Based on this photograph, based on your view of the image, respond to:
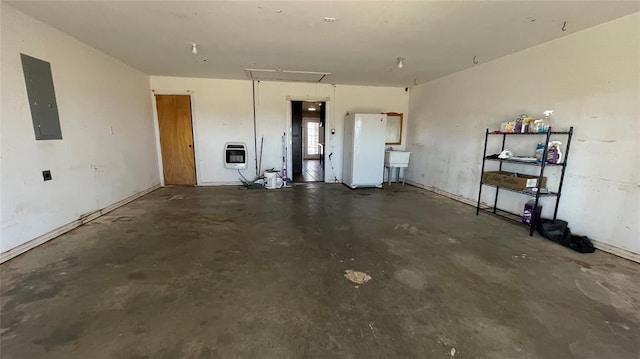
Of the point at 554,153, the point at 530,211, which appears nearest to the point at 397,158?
the point at 530,211

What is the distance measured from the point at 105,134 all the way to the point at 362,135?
4.67 metres

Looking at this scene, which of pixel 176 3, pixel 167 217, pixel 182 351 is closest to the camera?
pixel 182 351

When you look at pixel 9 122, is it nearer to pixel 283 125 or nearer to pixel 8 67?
pixel 8 67

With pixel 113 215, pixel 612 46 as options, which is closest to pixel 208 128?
pixel 113 215

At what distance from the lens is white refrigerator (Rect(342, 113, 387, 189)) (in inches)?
232

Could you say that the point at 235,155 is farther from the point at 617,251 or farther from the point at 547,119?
the point at 617,251

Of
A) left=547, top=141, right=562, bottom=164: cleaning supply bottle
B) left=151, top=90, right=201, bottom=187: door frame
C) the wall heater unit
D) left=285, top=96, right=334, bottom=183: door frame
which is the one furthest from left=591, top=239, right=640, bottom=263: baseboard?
left=151, top=90, right=201, bottom=187: door frame

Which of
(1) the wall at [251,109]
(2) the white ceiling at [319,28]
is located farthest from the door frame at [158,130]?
(2) the white ceiling at [319,28]

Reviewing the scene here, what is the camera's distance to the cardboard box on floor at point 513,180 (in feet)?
11.1

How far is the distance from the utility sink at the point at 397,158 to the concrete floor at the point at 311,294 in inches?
113

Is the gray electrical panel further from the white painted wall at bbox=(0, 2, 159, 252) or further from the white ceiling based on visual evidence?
the white ceiling

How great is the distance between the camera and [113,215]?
3967 mm

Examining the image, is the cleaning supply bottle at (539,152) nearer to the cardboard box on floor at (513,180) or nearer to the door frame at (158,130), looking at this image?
the cardboard box on floor at (513,180)

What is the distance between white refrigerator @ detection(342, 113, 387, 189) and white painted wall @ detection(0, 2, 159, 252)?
4.36 m
